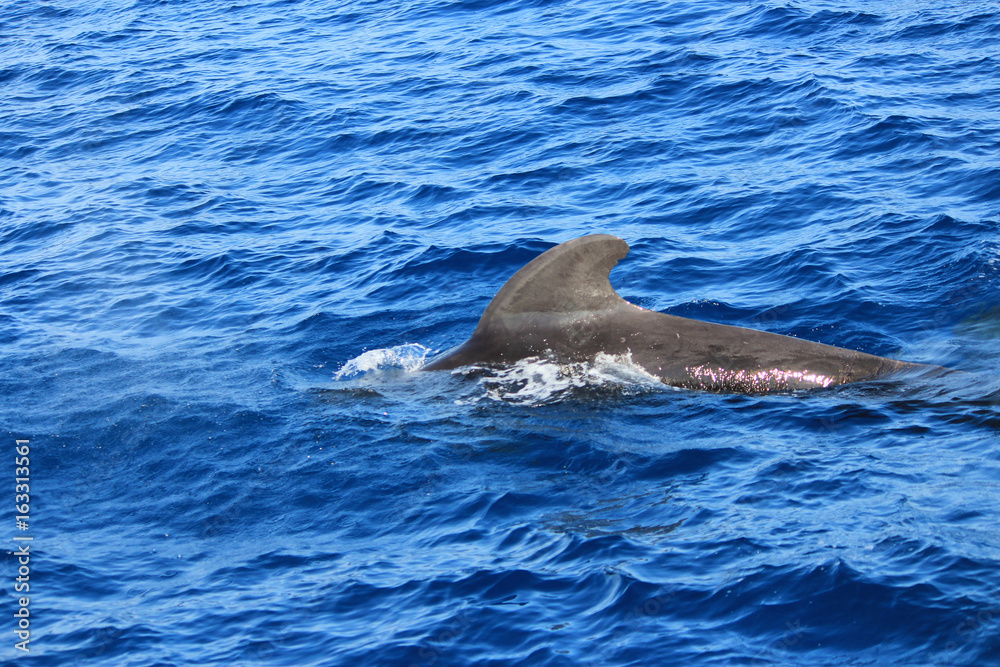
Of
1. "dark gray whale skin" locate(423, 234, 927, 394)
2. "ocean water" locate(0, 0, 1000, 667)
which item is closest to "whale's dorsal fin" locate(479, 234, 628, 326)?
"dark gray whale skin" locate(423, 234, 927, 394)

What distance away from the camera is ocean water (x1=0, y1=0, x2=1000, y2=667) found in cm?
648

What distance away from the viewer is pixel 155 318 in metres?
12.9

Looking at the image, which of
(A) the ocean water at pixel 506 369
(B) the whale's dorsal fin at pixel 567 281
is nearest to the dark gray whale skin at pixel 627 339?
(B) the whale's dorsal fin at pixel 567 281

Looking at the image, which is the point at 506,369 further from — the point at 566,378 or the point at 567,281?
the point at 567,281

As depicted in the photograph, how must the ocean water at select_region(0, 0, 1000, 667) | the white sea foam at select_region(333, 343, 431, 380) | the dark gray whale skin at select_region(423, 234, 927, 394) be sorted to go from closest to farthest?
1. the ocean water at select_region(0, 0, 1000, 667)
2. the dark gray whale skin at select_region(423, 234, 927, 394)
3. the white sea foam at select_region(333, 343, 431, 380)

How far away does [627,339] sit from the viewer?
905cm

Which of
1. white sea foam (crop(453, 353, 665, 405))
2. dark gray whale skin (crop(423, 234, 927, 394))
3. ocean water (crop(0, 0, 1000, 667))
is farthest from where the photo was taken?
white sea foam (crop(453, 353, 665, 405))

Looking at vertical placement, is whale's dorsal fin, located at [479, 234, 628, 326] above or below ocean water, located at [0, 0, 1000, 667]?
above

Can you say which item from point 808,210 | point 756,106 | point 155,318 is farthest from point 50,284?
point 756,106

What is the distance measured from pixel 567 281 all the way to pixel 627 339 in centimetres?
75

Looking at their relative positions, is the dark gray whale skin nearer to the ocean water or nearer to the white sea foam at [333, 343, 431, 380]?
the ocean water

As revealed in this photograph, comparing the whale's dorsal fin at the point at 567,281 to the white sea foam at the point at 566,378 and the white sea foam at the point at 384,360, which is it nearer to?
the white sea foam at the point at 566,378

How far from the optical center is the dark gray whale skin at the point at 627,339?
28.9 feet

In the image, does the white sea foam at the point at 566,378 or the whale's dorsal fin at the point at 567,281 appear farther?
the white sea foam at the point at 566,378
